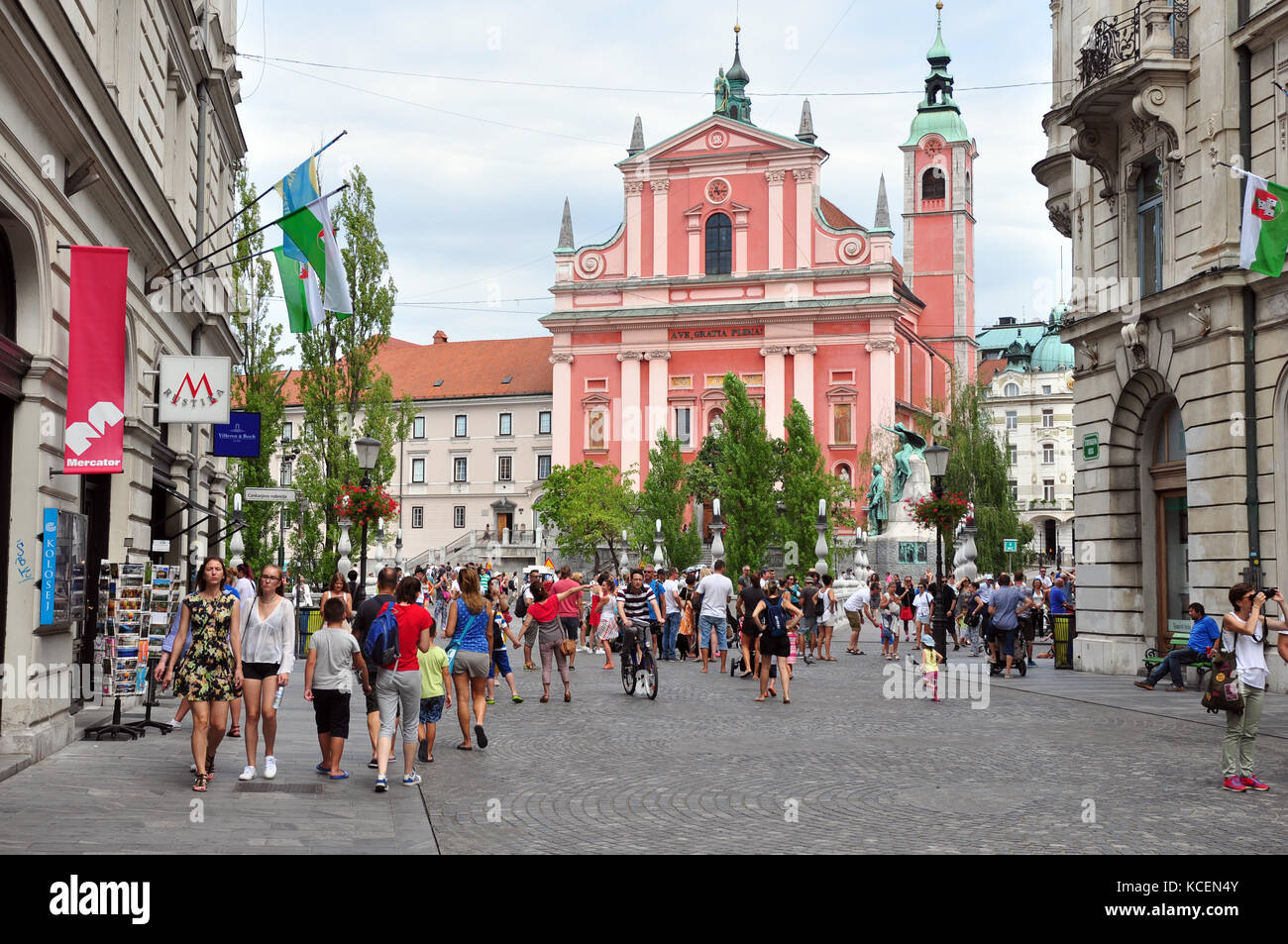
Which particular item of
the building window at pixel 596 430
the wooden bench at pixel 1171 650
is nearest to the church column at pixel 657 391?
the building window at pixel 596 430

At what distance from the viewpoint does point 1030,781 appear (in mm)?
11320

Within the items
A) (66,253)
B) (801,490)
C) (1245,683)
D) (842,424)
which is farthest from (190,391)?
(842,424)

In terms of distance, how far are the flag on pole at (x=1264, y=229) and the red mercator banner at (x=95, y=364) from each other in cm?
1325

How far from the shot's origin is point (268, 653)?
1130 cm

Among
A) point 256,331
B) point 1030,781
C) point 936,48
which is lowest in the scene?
point 1030,781

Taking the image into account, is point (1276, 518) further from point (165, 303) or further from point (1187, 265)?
point (165, 303)

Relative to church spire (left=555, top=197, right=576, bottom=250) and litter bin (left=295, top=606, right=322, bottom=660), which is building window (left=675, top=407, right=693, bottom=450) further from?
litter bin (left=295, top=606, right=322, bottom=660)

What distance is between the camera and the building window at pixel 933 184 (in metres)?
85.6

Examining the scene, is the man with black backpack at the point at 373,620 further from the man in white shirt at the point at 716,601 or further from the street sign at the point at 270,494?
the man in white shirt at the point at 716,601

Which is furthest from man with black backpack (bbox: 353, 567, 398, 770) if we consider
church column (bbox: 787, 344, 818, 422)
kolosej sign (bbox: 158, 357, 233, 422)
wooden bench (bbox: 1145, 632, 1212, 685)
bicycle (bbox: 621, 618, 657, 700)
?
church column (bbox: 787, 344, 818, 422)

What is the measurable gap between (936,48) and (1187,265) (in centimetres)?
7802
